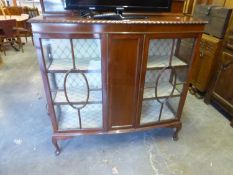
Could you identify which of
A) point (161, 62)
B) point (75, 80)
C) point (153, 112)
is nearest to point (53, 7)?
point (75, 80)

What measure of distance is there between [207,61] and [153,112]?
115 cm

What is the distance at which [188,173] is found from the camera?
61.6 inches

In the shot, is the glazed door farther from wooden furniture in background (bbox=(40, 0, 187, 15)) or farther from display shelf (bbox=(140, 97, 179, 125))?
display shelf (bbox=(140, 97, 179, 125))

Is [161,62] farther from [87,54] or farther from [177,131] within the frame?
[177,131]

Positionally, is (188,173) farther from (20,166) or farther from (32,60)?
(32,60)

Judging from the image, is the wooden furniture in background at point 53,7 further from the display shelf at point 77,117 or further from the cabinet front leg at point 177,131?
the cabinet front leg at point 177,131

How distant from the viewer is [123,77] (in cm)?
145

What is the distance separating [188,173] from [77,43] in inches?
55.6

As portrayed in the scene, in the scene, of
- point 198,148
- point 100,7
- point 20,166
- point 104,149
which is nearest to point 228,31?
point 198,148

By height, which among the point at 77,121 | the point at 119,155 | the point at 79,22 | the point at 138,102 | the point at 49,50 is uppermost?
the point at 79,22

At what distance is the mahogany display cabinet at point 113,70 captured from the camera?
1260mm

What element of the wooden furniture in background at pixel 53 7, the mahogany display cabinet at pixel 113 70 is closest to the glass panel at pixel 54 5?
the wooden furniture in background at pixel 53 7

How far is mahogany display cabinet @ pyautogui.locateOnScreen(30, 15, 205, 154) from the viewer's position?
126 centimetres

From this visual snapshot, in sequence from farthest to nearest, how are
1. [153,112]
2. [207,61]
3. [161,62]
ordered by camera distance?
[207,61] → [153,112] → [161,62]
